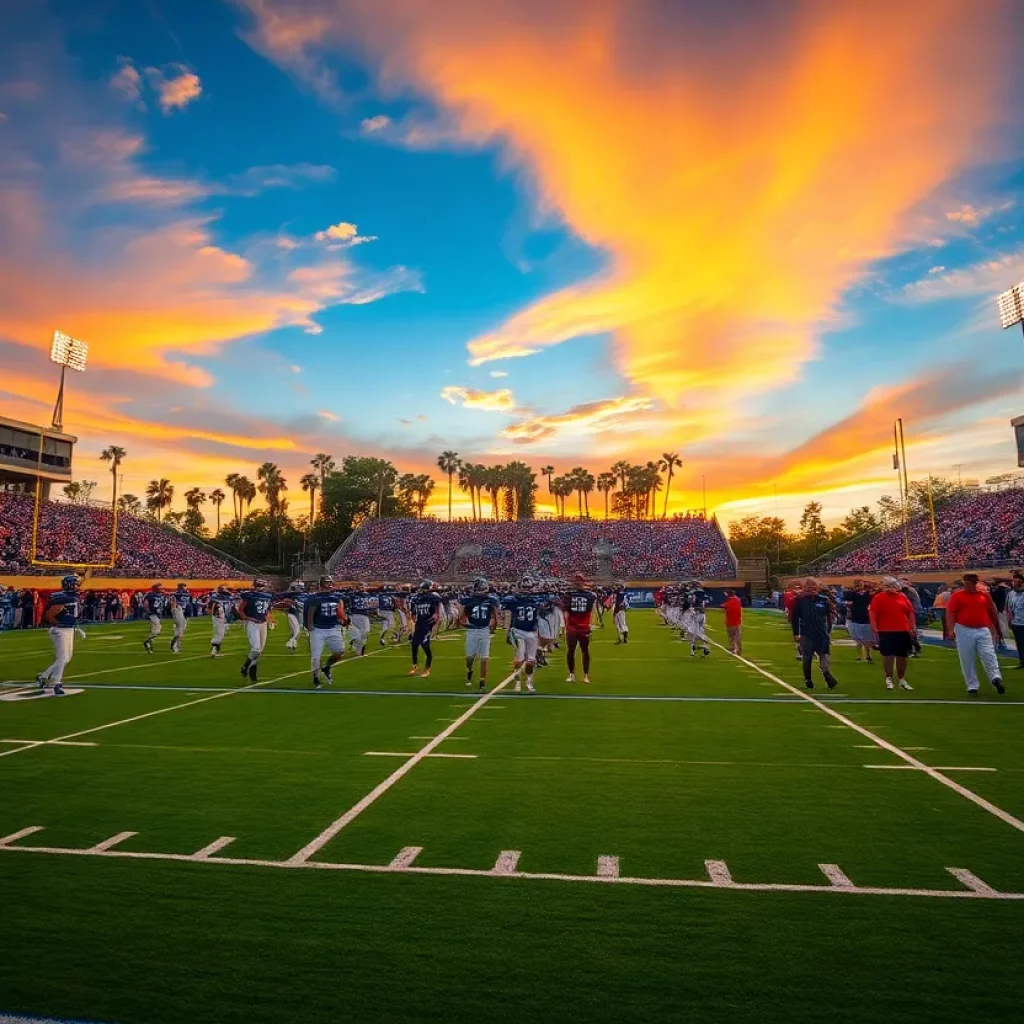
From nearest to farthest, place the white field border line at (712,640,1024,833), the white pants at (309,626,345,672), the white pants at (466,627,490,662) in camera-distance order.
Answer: the white field border line at (712,640,1024,833)
the white pants at (466,627,490,662)
the white pants at (309,626,345,672)

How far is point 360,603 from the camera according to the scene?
18.3m

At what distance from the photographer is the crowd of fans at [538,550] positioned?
68.0 meters

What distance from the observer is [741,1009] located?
331 cm

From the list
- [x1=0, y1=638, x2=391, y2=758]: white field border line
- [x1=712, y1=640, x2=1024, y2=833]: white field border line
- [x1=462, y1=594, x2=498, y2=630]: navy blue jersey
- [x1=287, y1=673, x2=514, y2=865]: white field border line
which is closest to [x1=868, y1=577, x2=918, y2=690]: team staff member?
[x1=712, y1=640, x2=1024, y2=833]: white field border line

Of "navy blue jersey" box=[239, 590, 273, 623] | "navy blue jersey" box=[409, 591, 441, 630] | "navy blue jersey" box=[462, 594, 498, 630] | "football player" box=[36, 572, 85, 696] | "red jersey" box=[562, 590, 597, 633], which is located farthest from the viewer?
"navy blue jersey" box=[409, 591, 441, 630]

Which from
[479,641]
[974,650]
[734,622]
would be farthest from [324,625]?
[974,650]

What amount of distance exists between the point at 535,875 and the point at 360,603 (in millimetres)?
13953

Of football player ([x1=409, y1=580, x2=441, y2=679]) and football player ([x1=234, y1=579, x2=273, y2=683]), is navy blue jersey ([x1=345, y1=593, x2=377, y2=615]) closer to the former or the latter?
football player ([x1=409, y1=580, x2=441, y2=679])

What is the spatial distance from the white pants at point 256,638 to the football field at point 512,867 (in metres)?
3.81

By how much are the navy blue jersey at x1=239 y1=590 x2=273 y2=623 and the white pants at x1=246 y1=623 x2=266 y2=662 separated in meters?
0.14

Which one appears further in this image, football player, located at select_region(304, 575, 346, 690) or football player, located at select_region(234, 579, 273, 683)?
→ football player, located at select_region(234, 579, 273, 683)

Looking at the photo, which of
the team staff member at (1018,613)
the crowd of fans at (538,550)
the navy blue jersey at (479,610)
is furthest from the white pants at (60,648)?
the crowd of fans at (538,550)

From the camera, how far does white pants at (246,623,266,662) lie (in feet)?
48.1

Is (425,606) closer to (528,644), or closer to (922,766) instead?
(528,644)
